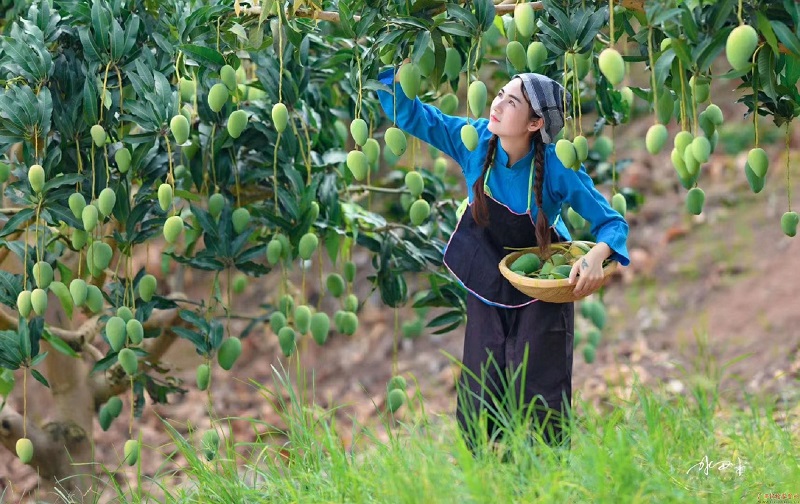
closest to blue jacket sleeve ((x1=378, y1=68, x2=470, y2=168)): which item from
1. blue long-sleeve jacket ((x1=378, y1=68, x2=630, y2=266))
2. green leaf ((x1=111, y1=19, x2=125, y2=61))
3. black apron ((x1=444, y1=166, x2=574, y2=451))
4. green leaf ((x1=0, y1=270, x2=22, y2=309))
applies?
blue long-sleeve jacket ((x1=378, y1=68, x2=630, y2=266))

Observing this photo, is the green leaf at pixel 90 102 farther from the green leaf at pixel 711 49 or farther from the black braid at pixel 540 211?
the green leaf at pixel 711 49

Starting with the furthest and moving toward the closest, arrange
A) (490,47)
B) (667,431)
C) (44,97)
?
(490,47) → (667,431) → (44,97)

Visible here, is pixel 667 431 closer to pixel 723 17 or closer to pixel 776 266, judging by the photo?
pixel 723 17

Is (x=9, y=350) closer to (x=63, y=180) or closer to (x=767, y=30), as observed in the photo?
(x=63, y=180)

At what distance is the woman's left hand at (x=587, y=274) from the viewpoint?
1.71 metres

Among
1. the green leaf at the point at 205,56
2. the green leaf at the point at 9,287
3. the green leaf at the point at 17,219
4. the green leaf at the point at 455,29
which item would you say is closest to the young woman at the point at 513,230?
the green leaf at the point at 455,29

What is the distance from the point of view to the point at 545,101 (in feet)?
5.89

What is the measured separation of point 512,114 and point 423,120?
0.19 meters

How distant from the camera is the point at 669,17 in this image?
1.43 metres

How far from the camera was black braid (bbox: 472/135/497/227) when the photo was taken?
1865 millimetres

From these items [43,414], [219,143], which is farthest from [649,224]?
[219,143]

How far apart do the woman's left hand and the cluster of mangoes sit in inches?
1.5

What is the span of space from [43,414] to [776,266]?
2795mm

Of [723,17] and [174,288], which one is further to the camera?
[174,288]
